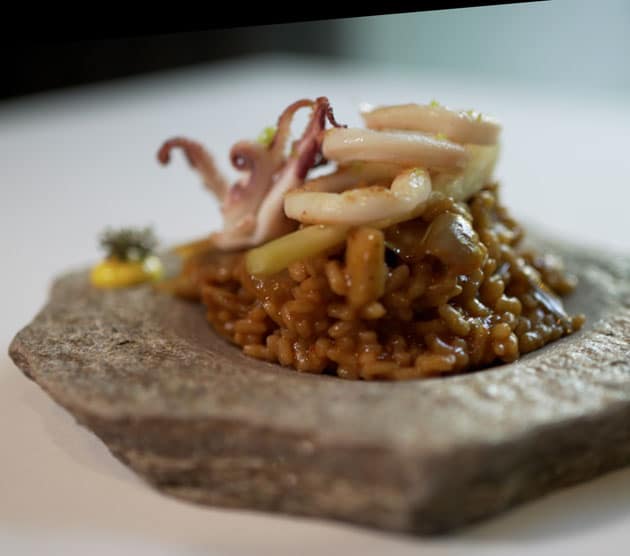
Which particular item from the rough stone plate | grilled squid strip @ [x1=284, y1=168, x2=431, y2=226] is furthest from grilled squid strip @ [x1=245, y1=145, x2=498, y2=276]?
the rough stone plate

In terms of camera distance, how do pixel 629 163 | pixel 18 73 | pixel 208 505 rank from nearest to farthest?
1. pixel 208 505
2. pixel 629 163
3. pixel 18 73

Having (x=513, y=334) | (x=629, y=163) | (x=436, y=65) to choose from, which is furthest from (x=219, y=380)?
(x=436, y=65)

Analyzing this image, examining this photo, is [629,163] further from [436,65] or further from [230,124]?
[436,65]

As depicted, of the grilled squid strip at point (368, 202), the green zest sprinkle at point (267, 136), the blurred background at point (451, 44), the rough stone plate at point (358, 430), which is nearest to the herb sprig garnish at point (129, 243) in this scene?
the green zest sprinkle at point (267, 136)

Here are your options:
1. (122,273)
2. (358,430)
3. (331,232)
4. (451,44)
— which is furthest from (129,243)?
(451,44)

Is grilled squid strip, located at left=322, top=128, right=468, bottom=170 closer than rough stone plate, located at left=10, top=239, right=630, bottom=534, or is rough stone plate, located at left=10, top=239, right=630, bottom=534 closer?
rough stone plate, located at left=10, top=239, right=630, bottom=534

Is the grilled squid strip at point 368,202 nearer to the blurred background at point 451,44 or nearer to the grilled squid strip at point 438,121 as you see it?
the grilled squid strip at point 438,121

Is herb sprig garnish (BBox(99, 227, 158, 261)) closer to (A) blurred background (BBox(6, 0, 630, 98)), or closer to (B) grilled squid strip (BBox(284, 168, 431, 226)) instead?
(B) grilled squid strip (BBox(284, 168, 431, 226))
